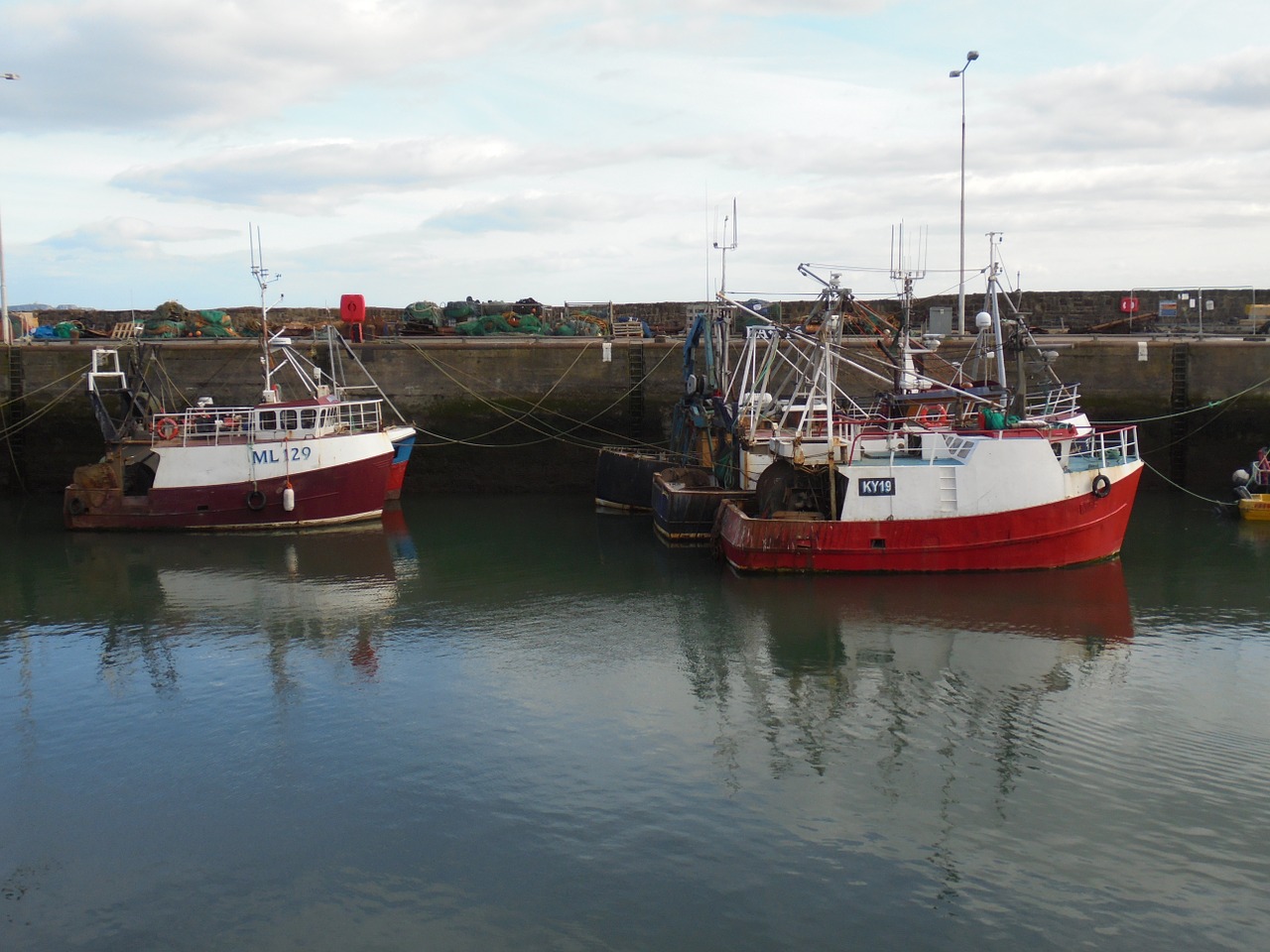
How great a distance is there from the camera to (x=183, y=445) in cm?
2517

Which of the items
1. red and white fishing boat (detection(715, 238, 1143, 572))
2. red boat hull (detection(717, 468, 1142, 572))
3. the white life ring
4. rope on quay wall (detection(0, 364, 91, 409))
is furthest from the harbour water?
rope on quay wall (detection(0, 364, 91, 409))

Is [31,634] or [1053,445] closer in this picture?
[31,634]

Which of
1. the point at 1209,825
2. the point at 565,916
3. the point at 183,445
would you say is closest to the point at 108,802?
the point at 565,916

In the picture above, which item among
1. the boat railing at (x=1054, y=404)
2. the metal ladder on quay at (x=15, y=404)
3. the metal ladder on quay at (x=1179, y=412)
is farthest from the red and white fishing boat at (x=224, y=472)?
the metal ladder on quay at (x=1179, y=412)

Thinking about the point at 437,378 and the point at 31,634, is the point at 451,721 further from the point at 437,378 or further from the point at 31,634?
the point at 437,378

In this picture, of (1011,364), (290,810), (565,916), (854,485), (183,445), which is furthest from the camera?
(1011,364)

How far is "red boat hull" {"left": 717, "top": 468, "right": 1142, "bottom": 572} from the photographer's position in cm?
1927

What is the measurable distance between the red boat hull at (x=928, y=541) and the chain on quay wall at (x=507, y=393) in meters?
10.9

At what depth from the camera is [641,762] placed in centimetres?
1196

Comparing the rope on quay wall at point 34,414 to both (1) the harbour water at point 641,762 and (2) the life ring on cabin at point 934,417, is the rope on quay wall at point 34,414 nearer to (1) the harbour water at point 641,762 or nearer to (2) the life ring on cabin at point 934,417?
(1) the harbour water at point 641,762

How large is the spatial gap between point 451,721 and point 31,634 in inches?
334

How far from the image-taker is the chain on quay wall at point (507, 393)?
29.6 meters

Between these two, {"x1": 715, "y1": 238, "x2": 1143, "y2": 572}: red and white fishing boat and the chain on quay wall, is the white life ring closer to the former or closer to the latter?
{"x1": 715, "y1": 238, "x2": 1143, "y2": 572}: red and white fishing boat

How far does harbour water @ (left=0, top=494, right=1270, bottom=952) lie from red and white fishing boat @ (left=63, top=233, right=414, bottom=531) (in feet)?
16.1
